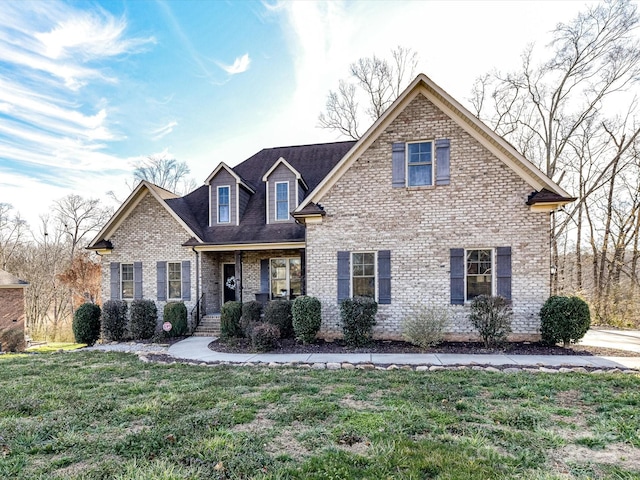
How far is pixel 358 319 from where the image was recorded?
9203mm

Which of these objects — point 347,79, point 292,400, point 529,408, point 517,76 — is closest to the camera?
point 529,408

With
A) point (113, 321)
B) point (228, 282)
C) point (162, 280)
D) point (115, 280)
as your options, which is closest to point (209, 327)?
point (228, 282)

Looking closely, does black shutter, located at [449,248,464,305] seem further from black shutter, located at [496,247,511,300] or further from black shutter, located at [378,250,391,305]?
black shutter, located at [378,250,391,305]

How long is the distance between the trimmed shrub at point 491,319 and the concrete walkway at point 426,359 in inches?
32.1

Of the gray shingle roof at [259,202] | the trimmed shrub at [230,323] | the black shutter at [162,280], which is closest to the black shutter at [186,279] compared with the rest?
the black shutter at [162,280]

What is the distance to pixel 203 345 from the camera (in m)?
10.4

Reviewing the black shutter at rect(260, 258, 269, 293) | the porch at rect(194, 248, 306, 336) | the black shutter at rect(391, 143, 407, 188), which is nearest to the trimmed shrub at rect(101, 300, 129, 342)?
the porch at rect(194, 248, 306, 336)

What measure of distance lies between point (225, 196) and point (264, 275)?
372 cm

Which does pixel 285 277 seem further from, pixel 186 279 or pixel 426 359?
pixel 426 359

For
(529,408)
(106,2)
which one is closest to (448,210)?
(529,408)

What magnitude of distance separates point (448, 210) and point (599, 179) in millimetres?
14228

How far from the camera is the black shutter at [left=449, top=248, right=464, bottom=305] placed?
9625 mm

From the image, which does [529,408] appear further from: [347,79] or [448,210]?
[347,79]

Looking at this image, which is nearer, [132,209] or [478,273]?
[478,273]
